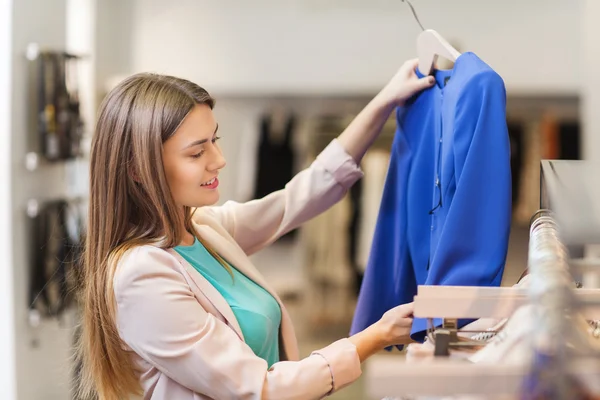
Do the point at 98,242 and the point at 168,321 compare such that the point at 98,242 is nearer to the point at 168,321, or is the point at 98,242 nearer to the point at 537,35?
the point at 168,321

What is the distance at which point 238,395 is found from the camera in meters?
1.48

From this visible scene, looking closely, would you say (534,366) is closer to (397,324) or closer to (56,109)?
(397,324)

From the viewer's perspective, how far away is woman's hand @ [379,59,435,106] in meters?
1.88

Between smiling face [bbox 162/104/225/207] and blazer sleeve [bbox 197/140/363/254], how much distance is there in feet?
1.22

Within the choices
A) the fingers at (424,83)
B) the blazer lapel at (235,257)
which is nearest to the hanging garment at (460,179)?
Result: the fingers at (424,83)

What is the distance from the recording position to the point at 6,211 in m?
3.52

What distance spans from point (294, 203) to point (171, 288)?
2.07 feet

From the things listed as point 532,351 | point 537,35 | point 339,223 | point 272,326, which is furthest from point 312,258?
point 532,351

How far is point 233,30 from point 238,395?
4531mm

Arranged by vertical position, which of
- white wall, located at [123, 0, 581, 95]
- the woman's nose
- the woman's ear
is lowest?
the woman's ear

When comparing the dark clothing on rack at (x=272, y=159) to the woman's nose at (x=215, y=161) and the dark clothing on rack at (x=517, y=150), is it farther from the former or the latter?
the woman's nose at (x=215, y=161)

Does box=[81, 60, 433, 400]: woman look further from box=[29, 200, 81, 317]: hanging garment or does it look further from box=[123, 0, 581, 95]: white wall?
box=[123, 0, 581, 95]: white wall

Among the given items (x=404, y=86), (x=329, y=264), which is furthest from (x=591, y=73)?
(x=329, y=264)

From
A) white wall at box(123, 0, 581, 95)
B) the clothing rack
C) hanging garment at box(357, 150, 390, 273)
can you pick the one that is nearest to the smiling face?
the clothing rack
